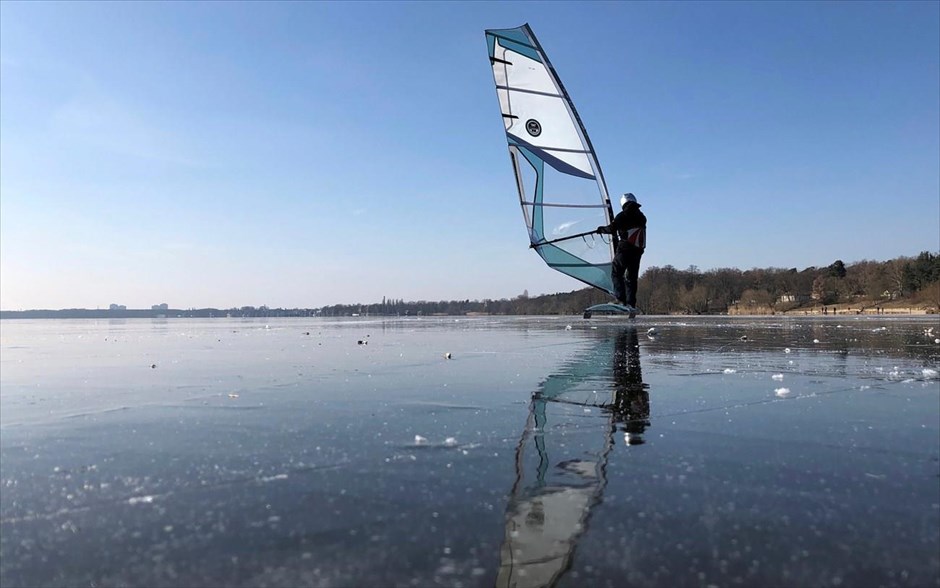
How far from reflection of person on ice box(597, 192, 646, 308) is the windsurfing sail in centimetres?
79

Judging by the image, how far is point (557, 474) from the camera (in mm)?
2918

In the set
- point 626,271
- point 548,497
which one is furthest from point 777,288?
point 548,497

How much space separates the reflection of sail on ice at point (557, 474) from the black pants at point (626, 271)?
22.8ft

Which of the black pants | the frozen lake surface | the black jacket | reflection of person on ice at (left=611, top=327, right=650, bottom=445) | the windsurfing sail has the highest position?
the windsurfing sail

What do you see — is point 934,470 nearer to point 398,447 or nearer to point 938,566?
point 938,566

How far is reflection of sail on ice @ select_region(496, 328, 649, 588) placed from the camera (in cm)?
196

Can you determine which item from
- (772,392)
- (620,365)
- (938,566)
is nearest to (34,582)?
(938,566)

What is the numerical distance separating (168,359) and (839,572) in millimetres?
11397

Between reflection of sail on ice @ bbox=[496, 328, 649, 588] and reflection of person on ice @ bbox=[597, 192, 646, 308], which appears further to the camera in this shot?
reflection of person on ice @ bbox=[597, 192, 646, 308]

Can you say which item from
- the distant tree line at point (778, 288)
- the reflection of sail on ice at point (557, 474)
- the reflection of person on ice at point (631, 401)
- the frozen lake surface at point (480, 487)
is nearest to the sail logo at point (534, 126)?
the reflection of person on ice at point (631, 401)

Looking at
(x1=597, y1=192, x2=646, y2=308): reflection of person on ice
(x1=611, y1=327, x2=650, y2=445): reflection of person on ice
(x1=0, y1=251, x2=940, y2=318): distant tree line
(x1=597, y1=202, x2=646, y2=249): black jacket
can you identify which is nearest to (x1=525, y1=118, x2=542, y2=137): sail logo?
(x1=597, y1=192, x2=646, y2=308): reflection of person on ice

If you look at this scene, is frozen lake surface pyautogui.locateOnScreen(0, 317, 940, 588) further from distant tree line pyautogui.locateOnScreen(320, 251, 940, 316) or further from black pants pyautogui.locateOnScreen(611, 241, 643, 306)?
distant tree line pyautogui.locateOnScreen(320, 251, 940, 316)

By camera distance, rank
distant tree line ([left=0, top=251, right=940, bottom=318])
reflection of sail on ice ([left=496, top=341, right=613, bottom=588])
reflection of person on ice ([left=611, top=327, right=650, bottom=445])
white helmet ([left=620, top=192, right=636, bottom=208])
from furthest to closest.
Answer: distant tree line ([left=0, top=251, right=940, bottom=318]), white helmet ([left=620, top=192, right=636, bottom=208]), reflection of person on ice ([left=611, top=327, right=650, bottom=445]), reflection of sail on ice ([left=496, top=341, right=613, bottom=588])

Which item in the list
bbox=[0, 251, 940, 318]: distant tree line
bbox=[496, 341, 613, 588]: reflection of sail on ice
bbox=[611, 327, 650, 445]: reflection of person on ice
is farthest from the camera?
bbox=[0, 251, 940, 318]: distant tree line
